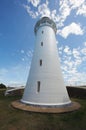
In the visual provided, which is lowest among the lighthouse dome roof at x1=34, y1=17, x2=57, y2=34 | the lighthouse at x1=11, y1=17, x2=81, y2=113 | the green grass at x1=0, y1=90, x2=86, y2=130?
the green grass at x1=0, y1=90, x2=86, y2=130

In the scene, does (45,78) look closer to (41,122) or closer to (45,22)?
(41,122)

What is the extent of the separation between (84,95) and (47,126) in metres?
14.2

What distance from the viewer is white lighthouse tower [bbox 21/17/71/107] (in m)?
10.7

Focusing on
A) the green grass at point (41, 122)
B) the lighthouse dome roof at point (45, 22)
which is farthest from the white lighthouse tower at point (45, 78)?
the green grass at point (41, 122)

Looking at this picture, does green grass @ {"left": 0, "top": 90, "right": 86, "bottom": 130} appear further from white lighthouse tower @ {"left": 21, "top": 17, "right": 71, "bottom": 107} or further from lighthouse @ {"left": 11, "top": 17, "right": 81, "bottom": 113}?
white lighthouse tower @ {"left": 21, "top": 17, "right": 71, "bottom": 107}

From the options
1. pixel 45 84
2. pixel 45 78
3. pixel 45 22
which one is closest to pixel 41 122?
pixel 45 84

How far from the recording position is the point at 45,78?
441 inches

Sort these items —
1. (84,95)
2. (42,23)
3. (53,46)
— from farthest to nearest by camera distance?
(84,95), (42,23), (53,46)

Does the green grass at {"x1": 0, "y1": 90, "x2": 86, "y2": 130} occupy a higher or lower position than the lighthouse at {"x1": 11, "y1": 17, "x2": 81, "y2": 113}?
lower

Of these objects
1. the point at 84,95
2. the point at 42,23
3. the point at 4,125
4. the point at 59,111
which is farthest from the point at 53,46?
the point at 84,95

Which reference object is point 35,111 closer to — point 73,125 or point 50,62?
point 73,125

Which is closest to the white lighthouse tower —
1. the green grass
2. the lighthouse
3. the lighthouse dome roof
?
the lighthouse

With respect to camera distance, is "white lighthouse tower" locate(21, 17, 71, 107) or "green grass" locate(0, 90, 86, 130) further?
"white lighthouse tower" locate(21, 17, 71, 107)

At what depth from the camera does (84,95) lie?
1927 centimetres
